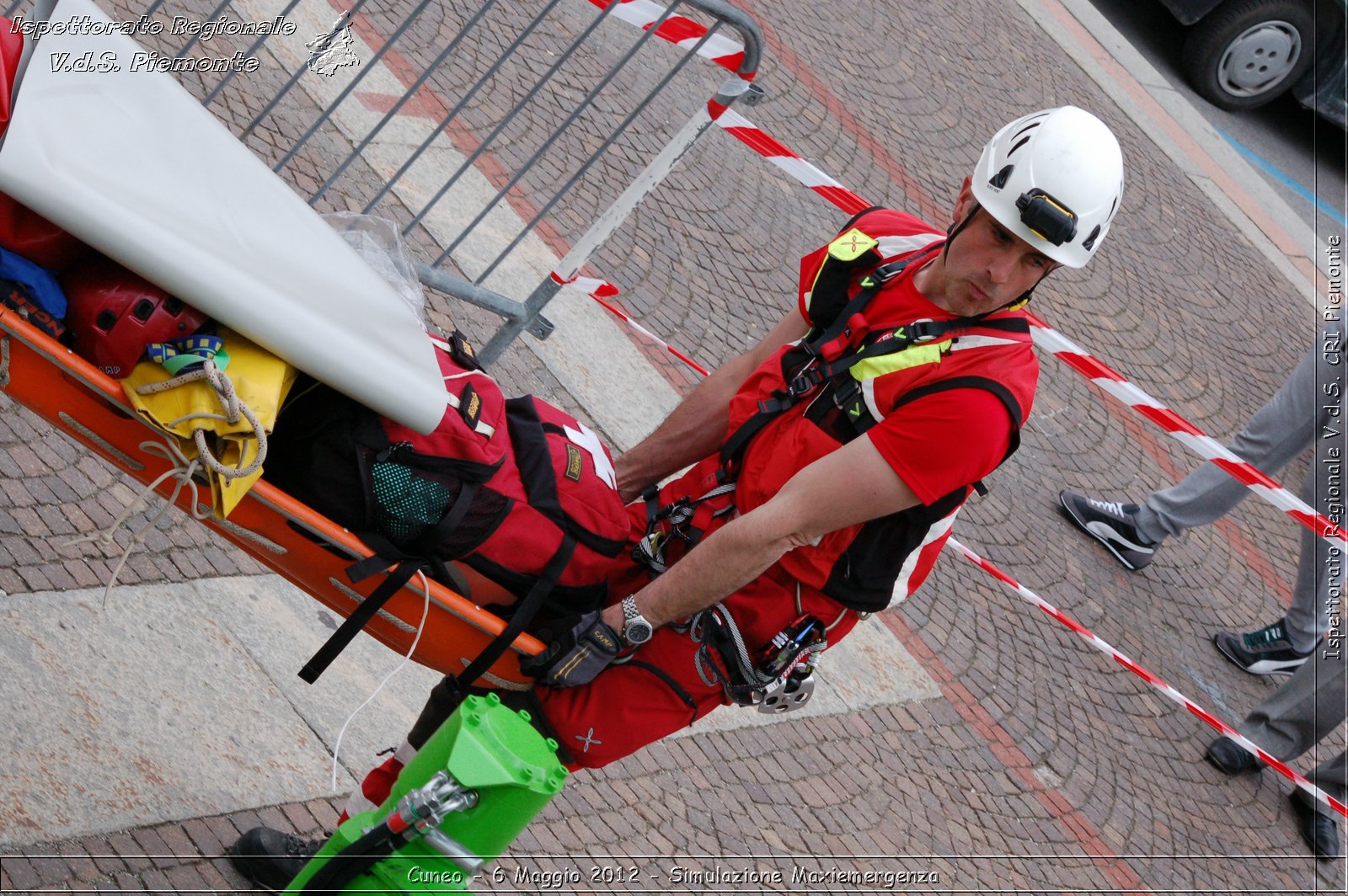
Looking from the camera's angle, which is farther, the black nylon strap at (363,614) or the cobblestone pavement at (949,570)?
the cobblestone pavement at (949,570)

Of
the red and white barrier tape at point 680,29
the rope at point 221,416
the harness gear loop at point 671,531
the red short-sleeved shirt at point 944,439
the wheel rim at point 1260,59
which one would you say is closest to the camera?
the rope at point 221,416

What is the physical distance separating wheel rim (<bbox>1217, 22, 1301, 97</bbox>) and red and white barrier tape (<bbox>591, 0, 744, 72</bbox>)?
901 cm

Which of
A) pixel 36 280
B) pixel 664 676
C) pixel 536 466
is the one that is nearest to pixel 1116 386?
pixel 664 676

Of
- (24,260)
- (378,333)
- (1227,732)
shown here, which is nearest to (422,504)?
(378,333)

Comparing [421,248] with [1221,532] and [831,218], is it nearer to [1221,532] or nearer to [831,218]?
[831,218]

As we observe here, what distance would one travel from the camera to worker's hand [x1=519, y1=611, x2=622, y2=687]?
2.76m

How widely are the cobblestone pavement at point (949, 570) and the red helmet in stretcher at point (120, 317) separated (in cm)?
127

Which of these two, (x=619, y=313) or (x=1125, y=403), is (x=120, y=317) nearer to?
A: (x=619, y=313)

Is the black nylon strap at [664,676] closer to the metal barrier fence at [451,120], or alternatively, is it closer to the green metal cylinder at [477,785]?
the green metal cylinder at [477,785]

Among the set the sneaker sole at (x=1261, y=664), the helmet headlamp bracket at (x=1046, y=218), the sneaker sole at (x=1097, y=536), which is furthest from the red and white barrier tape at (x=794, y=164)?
the sneaker sole at (x=1261, y=664)

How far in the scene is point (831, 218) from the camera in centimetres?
762

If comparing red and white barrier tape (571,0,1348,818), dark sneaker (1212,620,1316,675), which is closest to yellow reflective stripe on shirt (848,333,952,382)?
red and white barrier tape (571,0,1348,818)

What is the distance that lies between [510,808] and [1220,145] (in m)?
10.9

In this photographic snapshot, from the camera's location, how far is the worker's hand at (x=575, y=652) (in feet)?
9.05
